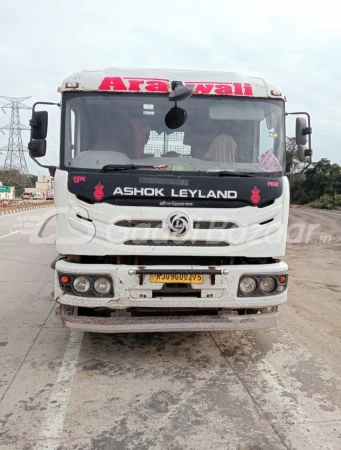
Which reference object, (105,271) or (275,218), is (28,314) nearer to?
(105,271)

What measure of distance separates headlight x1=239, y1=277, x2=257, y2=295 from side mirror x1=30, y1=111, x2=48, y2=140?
262cm

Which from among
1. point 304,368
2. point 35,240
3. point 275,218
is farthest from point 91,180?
point 35,240

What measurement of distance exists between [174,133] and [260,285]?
177 cm

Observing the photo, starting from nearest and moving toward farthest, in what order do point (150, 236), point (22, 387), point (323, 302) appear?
point (22, 387), point (150, 236), point (323, 302)

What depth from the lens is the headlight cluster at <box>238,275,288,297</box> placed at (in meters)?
4.11

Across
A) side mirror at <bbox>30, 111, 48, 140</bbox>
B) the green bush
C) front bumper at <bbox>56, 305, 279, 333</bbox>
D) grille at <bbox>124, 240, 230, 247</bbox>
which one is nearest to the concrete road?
front bumper at <bbox>56, 305, 279, 333</bbox>

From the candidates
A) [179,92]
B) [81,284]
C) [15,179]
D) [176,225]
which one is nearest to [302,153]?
[179,92]

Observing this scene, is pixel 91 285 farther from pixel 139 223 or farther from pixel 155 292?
pixel 139 223

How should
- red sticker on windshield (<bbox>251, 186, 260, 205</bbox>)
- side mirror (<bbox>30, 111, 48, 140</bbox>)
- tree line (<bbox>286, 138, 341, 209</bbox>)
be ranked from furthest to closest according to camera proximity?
tree line (<bbox>286, 138, 341, 209</bbox>), side mirror (<bbox>30, 111, 48, 140</bbox>), red sticker on windshield (<bbox>251, 186, 260, 205</bbox>)

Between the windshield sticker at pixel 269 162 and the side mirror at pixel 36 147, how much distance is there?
92.1 inches

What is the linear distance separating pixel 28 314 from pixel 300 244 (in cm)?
1096

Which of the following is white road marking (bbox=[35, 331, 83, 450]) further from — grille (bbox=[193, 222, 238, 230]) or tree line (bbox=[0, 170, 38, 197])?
tree line (bbox=[0, 170, 38, 197])

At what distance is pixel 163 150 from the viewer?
4.34 metres

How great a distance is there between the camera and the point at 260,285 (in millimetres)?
4148
